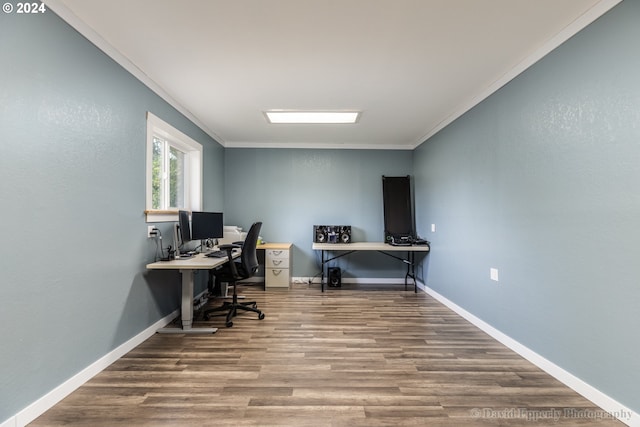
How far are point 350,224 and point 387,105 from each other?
7.48 feet

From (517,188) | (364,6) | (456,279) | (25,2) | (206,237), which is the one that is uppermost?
(364,6)

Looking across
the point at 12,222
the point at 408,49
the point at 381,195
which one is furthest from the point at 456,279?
the point at 12,222

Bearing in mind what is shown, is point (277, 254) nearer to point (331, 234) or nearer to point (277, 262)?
point (277, 262)

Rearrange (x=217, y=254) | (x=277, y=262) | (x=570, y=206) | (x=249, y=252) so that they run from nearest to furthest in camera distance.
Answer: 1. (x=570, y=206)
2. (x=217, y=254)
3. (x=249, y=252)
4. (x=277, y=262)

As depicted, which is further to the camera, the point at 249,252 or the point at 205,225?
the point at 205,225

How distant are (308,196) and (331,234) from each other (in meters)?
0.83

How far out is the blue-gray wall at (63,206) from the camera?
1.40 m

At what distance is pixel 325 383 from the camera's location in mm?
1867

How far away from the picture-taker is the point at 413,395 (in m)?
1.74

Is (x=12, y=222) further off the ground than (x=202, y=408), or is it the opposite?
(x=12, y=222)

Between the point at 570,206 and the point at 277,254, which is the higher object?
the point at 570,206

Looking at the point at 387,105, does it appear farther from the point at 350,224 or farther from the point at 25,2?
the point at 25,2

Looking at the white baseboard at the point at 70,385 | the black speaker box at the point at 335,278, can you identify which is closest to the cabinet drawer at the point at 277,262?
the black speaker box at the point at 335,278

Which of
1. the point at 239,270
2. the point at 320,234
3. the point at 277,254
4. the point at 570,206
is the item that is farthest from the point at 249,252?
the point at 570,206
